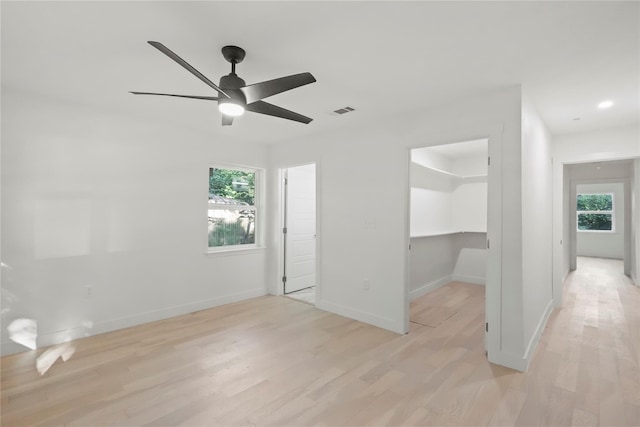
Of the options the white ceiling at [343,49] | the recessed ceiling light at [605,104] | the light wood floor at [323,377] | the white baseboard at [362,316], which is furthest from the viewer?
the white baseboard at [362,316]

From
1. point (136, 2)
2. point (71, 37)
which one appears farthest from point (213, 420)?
point (71, 37)

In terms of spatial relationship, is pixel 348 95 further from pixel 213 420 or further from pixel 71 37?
pixel 213 420

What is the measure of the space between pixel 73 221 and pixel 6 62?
1.54m

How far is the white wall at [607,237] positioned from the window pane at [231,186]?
9.54m

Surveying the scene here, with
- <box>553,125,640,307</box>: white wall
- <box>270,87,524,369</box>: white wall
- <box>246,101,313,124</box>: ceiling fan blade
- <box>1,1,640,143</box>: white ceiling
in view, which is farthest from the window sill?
<box>553,125,640,307</box>: white wall

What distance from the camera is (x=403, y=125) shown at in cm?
350

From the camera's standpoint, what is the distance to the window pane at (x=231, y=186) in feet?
15.0

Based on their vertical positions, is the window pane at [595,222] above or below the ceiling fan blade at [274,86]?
below

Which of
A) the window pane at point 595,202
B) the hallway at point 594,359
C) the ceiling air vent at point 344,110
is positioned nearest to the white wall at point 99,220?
the ceiling air vent at point 344,110

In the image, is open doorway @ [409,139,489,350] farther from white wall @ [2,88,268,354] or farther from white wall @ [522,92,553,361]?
white wall @ [2,88,268,354]

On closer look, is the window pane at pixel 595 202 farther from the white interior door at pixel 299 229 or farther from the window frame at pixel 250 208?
the window frame at pixel 250 208

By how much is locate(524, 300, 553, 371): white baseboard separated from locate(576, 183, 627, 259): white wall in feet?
23.4

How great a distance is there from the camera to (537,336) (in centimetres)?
319

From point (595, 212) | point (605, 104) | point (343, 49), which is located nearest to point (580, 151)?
point (605, 104)
